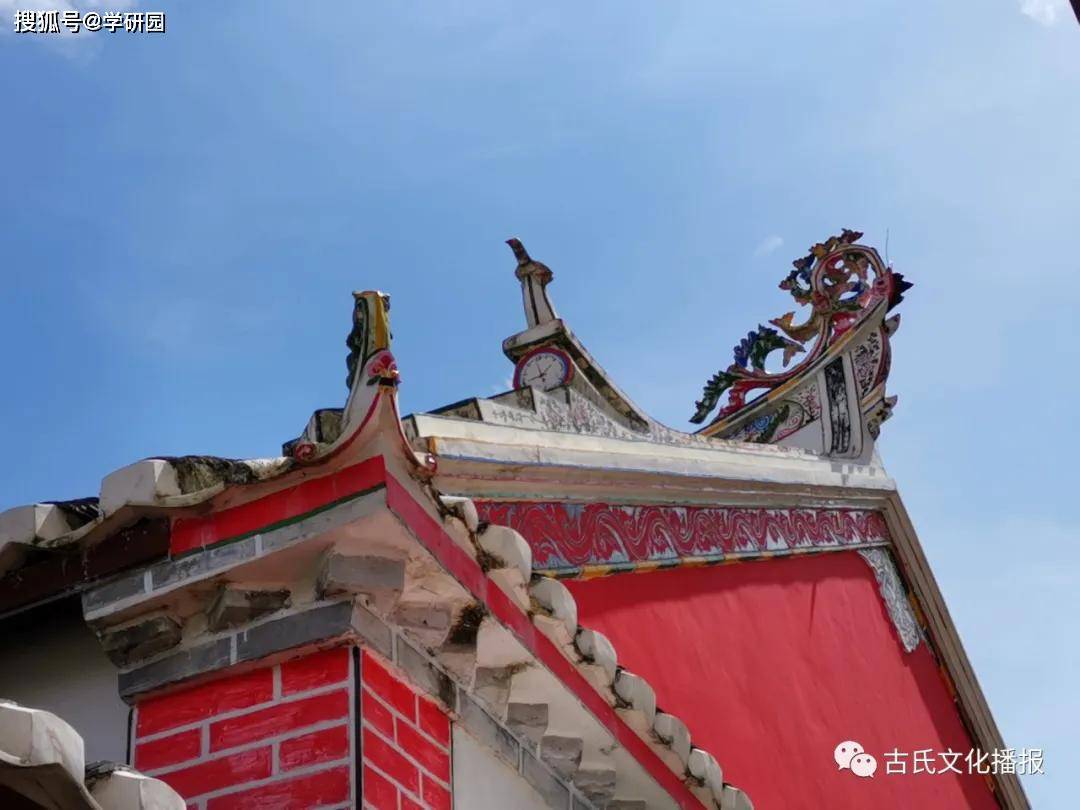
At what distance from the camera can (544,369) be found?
5.22 metres

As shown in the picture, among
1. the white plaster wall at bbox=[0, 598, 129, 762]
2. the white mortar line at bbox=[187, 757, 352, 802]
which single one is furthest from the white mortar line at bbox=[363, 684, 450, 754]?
the white plaster wall at bbox=[0, 598, 129, 762]

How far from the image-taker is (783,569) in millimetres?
6254

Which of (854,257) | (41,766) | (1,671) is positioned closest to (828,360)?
(854,257)

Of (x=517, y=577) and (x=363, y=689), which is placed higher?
(x=517, y=577)

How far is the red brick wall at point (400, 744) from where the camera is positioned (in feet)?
8.93

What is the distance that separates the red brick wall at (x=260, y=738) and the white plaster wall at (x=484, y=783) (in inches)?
15.2

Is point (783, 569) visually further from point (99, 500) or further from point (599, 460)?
point (99, 500)

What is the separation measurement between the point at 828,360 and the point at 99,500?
17.1 ft

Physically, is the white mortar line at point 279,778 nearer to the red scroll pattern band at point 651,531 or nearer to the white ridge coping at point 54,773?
the white ridge coping at point 54,773

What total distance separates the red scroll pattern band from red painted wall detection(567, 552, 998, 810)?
2.6 inches

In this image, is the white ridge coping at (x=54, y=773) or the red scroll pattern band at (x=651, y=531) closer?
the white ridge coping at (x=54, y=773)

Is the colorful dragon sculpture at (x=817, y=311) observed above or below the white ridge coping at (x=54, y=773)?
above

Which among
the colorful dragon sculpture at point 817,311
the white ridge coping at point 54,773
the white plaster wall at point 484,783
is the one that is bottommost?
the white ridge coping at point 54,773

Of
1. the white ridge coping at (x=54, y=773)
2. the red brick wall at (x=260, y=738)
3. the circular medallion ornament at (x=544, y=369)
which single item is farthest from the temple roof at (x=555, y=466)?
the white ridge coping at (x=54, y=773)
